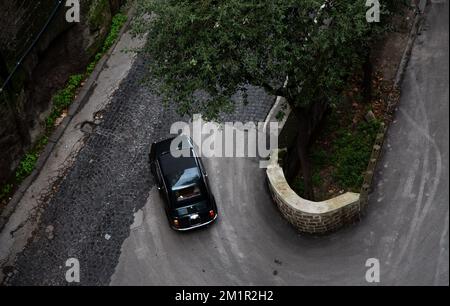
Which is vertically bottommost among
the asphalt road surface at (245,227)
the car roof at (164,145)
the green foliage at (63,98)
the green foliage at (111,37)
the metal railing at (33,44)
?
the asphalt road surface at (245,227)

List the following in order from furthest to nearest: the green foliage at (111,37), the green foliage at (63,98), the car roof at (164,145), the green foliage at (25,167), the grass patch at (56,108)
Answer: the green foliage at (111,37), the green foliage at (63,98), the green foliage at (25,167), the grass patch at (56,108), the car roof at (164,145)

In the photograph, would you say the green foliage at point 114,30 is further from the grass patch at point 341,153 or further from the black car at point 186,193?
the grass patch at point 341,153

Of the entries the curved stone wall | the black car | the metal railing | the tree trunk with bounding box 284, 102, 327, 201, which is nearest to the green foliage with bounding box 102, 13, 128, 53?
the metal railing

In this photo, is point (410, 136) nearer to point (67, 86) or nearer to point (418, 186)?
point (418, 186)

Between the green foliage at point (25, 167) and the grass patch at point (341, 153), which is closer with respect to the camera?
the grass patch at point (341, 153)

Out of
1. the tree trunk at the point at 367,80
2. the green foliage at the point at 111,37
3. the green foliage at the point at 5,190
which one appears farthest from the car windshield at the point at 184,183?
the green foliage at the point at 111,37

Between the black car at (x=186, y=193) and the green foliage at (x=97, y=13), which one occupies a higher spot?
the green foliage at (x=97, y=13)

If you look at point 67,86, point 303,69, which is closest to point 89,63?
point 67,86
